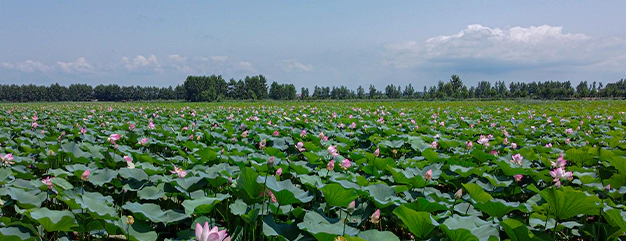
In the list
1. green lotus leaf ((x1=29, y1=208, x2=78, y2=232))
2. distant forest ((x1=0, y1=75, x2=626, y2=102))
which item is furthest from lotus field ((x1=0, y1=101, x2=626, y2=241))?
distant forest ((x1=0, y1=75, x2=626, y2=102))

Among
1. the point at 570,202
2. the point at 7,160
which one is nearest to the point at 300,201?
the point at 570,202

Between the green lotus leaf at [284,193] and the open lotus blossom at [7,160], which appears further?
the open lotus blossom at [7,160]

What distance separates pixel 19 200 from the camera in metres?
2.07

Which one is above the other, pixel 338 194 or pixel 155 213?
pixel 338 194

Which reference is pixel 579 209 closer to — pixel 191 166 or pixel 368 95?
pixel 191 166

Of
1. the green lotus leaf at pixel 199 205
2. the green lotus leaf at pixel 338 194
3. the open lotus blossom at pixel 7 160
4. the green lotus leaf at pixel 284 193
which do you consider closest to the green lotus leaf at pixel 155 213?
the green lotus leaf at pixel 199 205

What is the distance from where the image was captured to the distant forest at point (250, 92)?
252 feet

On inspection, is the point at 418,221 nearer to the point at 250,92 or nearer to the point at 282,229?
the point at 282,229

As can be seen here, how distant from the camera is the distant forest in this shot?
76.7m

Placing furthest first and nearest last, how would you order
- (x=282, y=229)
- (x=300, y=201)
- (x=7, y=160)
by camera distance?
(x=7, y=160)
(x=300, y=201)
(x=282, y=229)

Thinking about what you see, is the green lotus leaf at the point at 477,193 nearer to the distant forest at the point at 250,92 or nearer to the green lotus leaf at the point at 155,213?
the green lotus leaf at the point at 155,213

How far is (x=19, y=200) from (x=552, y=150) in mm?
5164

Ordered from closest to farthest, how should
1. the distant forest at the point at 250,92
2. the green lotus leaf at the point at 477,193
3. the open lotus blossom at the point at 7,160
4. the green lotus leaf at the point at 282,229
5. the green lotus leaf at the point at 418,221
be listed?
1. the green lotus leaf at the point at 418,221
2. the green lotus leaf at the point at 282,229
3. the green lotus leaf at the point at 477,193
4. the open lotus blossom at the point at 7,160
5. the distant forest at the point at 250,92

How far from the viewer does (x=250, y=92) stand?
8438 centimetres
